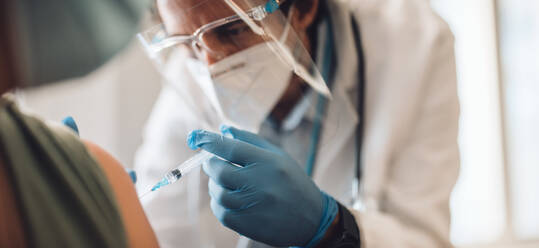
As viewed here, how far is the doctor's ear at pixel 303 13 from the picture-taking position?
909 mm

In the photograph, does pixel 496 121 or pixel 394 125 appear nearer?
pixel 394 125

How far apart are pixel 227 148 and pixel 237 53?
0.67ft

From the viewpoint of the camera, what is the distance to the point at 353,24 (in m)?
1.16

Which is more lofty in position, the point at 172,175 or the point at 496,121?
the point at 172,175

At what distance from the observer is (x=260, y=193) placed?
0.78m

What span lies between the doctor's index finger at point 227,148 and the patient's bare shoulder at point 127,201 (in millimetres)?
136

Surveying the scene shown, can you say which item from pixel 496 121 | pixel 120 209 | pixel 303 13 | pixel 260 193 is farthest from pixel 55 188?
pixel 496 121

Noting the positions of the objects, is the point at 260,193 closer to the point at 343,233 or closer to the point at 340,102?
the point at 343,233

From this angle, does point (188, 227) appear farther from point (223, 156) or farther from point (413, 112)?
point (413, 112)

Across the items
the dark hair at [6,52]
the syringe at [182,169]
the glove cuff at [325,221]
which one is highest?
the dark hair at [6,52]

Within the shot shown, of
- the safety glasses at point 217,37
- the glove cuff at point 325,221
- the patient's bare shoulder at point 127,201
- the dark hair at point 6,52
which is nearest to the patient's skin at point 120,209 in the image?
the patient's bare shoulder at point 127,201

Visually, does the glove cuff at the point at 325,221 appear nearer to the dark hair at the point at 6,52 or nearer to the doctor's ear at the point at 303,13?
the doctor's ear at the point at 303,13

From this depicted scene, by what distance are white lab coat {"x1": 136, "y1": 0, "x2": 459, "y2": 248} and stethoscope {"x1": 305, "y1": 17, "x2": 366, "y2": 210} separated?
0.02m

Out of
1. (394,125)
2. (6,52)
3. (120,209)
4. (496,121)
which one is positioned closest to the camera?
(6,52)
